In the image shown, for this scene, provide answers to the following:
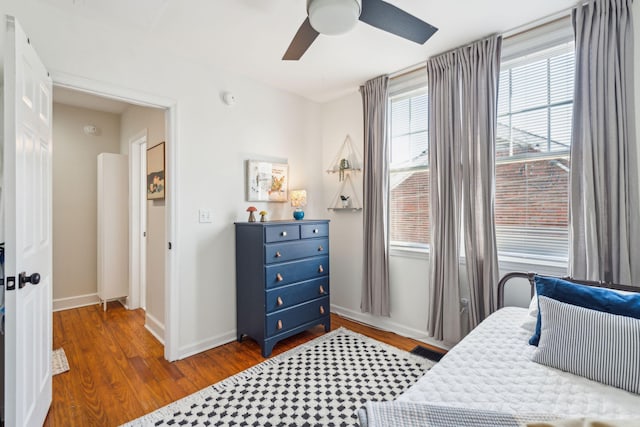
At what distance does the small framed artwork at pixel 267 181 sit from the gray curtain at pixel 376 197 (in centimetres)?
91

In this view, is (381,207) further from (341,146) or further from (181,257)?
(181,257)

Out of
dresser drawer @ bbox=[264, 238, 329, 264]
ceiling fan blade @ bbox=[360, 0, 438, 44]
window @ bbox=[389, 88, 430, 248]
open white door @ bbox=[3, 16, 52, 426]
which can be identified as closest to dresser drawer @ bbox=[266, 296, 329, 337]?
dresser drawer @ bbox=[264, 238, 329, 264]

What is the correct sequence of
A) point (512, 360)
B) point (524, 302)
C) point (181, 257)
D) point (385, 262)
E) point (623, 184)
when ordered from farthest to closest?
1. point (385, 262)
2. point (181, 257)
3. point (524, 302)
4. point (623, 184)
5. point (512, 360)

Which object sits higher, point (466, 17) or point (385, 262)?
point (466, 17)

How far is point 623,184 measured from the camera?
1.83 meters

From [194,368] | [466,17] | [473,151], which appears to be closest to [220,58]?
[466,17]

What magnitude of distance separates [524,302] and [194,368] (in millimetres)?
2614

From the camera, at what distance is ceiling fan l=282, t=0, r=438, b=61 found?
1.52 metres

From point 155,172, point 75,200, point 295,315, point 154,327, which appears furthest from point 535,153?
point 75,200

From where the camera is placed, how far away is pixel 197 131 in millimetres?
2748

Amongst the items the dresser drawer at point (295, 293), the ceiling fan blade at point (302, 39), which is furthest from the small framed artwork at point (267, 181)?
the ceiling fan blade at point (302, 39)

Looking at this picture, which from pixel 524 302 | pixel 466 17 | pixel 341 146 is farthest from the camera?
pixel 341 146

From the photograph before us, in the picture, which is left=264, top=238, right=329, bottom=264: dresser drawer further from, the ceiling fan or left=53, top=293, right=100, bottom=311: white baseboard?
left=53, top=293, right=100, bottom=311: white baseboard

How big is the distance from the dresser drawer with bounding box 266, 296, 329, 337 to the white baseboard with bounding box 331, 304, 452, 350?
514mm
